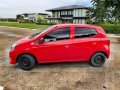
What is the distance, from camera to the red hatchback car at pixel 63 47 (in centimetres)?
817

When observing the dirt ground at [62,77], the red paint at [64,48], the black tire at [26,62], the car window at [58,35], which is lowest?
the dirt ground at [62,77]

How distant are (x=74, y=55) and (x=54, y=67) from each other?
97cm

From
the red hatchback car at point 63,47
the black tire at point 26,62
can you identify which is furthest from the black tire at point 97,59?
the black tire at point 26,62

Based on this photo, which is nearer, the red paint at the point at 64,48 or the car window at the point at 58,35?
the red paint at the point at 64,48

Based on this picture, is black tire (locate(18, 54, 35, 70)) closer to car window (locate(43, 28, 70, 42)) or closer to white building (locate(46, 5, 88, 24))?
car window (locate(43, 28, 70, 42))

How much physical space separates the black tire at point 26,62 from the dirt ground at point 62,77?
0.20 metres

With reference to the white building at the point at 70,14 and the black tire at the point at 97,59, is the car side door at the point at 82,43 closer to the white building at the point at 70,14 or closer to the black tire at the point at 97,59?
the black tire at the point at 97,59

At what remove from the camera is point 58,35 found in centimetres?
834

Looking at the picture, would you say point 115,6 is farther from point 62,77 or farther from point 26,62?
point 62,77

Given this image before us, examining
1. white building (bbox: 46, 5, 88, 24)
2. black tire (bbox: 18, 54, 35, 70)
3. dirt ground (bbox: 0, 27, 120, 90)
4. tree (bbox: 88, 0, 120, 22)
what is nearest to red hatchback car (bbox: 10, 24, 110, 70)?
black tire (bbox: 18, 54, 35, 70)

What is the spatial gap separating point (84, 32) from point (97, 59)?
1243 mm

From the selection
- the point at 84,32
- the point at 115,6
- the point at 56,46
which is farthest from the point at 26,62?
the point at 115,6

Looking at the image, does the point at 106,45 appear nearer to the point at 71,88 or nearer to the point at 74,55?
the point at 74,55

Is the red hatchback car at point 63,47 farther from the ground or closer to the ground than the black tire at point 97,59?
farther from the ground
